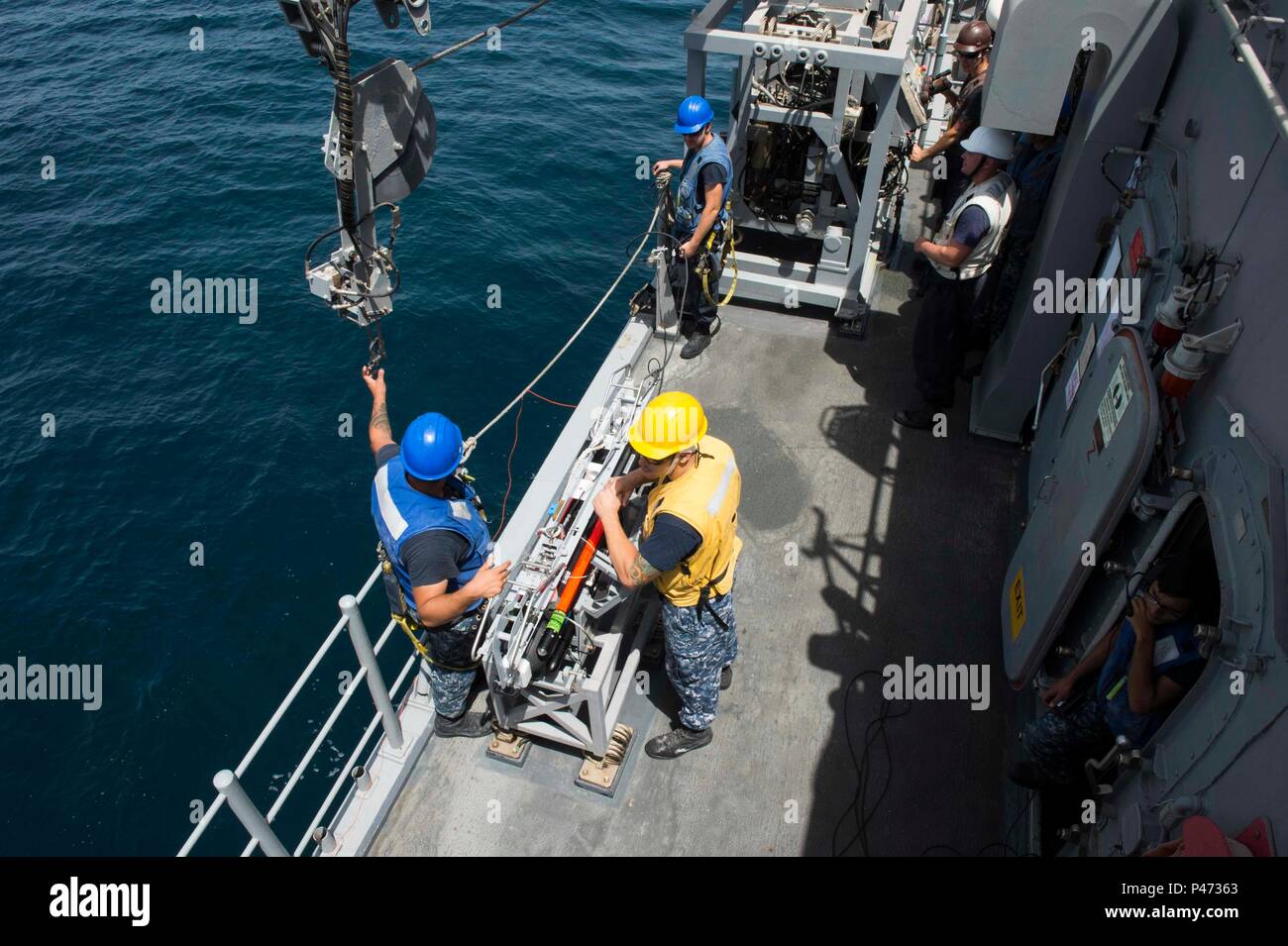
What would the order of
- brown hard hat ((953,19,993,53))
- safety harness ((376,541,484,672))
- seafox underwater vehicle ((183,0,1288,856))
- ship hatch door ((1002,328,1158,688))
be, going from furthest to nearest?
brown hard hat ((953,19,993,53)) < safety harness ((376,541,484,672)) < ship hatch door ((1002,328,1158,688)) < seafox underwater vehicle ((183,0,1288,856))

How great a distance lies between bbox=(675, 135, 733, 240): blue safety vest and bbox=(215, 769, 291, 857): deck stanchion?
5.50 m

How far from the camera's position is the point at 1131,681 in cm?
330

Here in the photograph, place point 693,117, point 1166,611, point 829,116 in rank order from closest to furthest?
point 1166,611, point 693,117, point 829,116

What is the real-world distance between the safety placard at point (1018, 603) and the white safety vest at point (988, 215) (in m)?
2.42

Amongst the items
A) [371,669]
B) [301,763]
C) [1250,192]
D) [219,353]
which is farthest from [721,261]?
[219,353]

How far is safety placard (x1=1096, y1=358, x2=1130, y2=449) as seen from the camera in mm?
3725

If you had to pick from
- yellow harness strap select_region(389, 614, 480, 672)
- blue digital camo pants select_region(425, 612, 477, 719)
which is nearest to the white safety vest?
blue digital camo pants select_region(425, 612, 477, 719)

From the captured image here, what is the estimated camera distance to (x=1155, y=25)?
15.1ft

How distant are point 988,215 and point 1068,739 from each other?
360 centimetres

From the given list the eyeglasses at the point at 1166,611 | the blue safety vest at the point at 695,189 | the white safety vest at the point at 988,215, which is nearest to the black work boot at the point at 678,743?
the eyeglasses at the point at 1166,611

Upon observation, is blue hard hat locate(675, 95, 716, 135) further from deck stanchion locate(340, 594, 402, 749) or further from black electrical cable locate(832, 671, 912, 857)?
deck stanchion locate(340, 594, 402, 749)

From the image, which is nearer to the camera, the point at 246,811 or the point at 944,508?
the point at 246,811

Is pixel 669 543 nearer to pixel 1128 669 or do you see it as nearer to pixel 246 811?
pixel 1128 669
